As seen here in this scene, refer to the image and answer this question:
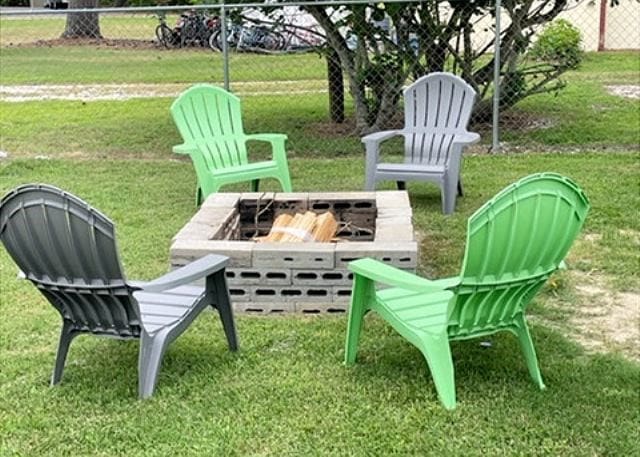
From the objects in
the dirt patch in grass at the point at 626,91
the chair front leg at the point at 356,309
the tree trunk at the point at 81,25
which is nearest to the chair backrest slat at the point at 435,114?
the chair front leg at the point at 356,309

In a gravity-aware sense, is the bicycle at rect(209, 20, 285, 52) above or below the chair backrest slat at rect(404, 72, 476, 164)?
above

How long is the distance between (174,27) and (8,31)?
800 centimetres

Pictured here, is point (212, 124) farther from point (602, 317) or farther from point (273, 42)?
point (273, 42)

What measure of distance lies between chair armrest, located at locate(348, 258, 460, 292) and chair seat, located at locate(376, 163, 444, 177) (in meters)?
2.75

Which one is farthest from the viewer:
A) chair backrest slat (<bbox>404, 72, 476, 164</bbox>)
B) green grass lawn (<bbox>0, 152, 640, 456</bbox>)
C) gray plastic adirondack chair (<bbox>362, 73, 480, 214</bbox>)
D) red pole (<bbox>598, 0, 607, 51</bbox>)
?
red pole (<bbox>598, 0, 607, 51</bbox>)

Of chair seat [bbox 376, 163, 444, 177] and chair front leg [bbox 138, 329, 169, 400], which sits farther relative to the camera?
chair seat [bbox 376, 163, 444, 177]

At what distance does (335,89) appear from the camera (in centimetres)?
994

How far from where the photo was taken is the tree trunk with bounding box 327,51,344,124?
9.59 m

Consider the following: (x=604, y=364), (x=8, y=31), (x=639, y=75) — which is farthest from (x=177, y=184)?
(x=8, y=31)

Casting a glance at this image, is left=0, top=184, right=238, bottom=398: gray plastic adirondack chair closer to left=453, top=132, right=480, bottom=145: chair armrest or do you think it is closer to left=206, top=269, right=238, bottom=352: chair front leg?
left=206, top=269, right=238, bottom=352: chair front leg

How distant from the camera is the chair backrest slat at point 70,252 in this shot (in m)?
3.18

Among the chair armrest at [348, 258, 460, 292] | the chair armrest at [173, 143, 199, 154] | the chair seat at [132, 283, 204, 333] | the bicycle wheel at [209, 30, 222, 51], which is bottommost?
the chair seat at [132, 283, 204, 333]

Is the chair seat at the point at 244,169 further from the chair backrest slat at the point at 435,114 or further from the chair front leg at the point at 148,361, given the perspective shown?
the chair front leg at the point at 148,361

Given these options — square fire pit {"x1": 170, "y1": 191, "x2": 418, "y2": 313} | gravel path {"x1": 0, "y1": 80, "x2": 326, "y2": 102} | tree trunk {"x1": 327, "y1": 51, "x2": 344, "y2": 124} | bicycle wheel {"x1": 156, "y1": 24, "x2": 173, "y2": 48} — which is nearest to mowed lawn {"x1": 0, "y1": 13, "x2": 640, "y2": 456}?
square fire pit {"x1": 170, "y1": 191, "x2": 418, "y2": 313}
